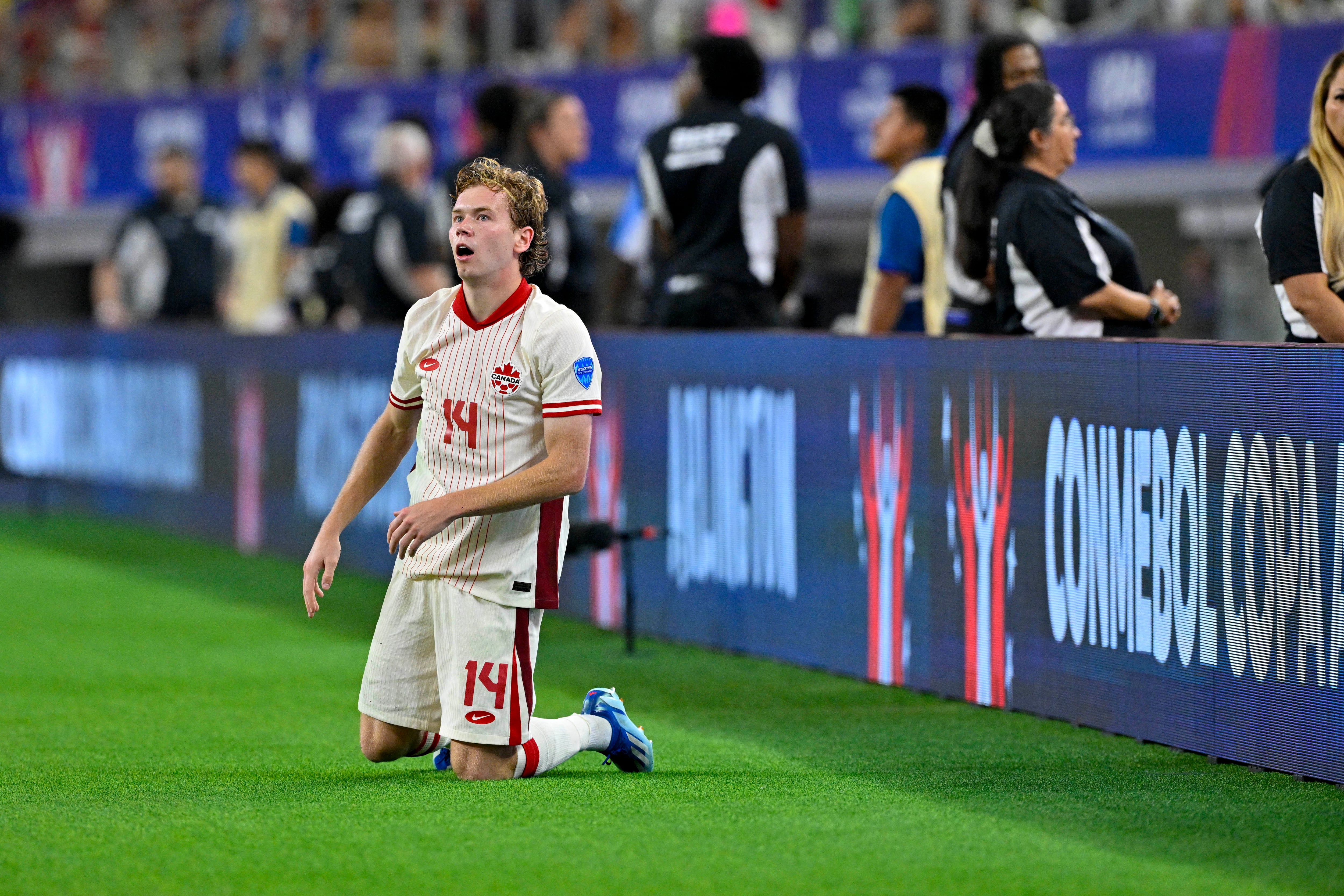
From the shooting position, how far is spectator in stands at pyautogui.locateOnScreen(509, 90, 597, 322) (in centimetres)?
1001

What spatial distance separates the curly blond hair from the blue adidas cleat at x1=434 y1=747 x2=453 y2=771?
1.35 m

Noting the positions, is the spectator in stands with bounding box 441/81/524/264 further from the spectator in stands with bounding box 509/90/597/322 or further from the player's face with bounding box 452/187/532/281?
the player's face with bounding box 452/187/532/281

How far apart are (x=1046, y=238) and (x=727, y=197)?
2170mm

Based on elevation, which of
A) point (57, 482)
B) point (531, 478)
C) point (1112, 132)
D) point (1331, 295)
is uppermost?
point (1112, 132)

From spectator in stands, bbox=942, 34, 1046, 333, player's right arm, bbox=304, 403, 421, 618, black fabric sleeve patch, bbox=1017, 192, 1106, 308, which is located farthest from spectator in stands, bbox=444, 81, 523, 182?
player's right arm, bbox=304, 403, 421, 618

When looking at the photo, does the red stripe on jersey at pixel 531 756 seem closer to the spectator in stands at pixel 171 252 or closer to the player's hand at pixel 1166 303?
the player's hand at pixel 1166 303

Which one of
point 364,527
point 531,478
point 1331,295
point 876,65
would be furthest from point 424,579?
point 876,65

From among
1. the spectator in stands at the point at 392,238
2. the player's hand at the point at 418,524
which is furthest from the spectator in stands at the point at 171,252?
the player's hand at the point at 418,524

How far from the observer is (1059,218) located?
23.0 feet

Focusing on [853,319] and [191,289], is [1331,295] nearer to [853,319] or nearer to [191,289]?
[853,319]

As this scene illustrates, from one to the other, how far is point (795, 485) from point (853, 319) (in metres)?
7.01

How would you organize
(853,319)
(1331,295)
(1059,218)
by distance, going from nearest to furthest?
(1331,295), (1059,218), (853,319)

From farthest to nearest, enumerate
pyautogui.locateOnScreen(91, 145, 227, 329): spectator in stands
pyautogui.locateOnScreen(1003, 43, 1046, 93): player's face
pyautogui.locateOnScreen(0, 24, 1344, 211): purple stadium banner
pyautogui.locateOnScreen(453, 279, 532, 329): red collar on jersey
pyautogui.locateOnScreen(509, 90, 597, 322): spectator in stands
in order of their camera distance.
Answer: pyautogui.locateOnScreen(91, 145, 227, 329): spectator in stands, pyautogui.locateOnScreen(0, 24, 1344, 211): purple stadium banner, pyautogui.locateOnScreen(509, 90, 597, 322): spectator in stands, pyautogui.locateOnScreen(1003, 43, 1046, 93): player's face, pyautogui.locateOnScreen(453, 279, 532, 329): red collar on jersey

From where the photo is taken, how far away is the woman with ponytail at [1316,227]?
6.26 metres
